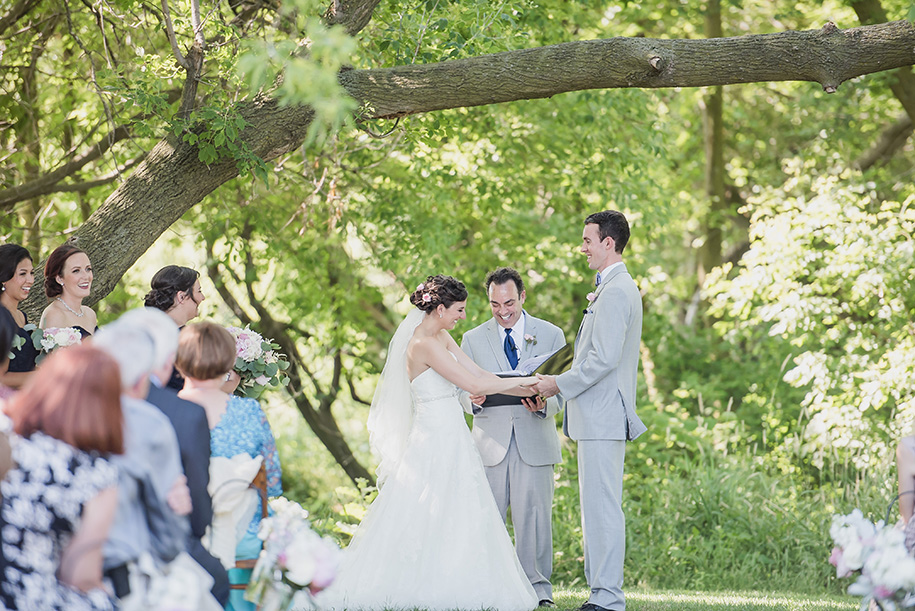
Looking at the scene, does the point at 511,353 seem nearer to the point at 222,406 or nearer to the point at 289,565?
the point at 222,406

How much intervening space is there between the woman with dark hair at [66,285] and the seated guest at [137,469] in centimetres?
301

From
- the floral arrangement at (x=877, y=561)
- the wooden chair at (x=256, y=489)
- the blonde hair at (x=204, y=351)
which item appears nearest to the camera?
the floral arrangement at (x=877, y=561)

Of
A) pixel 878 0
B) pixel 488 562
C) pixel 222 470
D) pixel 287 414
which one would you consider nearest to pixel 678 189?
pixel 878 0

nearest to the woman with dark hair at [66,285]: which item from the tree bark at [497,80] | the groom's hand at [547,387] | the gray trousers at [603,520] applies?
the tree bark at [497,80]

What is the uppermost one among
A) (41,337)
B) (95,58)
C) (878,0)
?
(878,0)

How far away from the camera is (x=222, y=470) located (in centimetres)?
369

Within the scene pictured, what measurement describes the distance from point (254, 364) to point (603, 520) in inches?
87.5

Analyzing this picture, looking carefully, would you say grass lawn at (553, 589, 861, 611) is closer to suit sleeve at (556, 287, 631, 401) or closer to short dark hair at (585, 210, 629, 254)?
suit sleeve at (556, 287, 631, 401)

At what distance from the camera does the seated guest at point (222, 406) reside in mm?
3648

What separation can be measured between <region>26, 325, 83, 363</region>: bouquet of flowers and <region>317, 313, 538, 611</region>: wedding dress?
5.92ft

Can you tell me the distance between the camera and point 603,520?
17.3 feet

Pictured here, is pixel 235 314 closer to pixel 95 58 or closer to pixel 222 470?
pixel 95 58

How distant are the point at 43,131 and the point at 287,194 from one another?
8.40 feet

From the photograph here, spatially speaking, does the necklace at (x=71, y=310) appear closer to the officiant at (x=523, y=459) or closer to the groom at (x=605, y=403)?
the officiant at (x=523, y=459)
